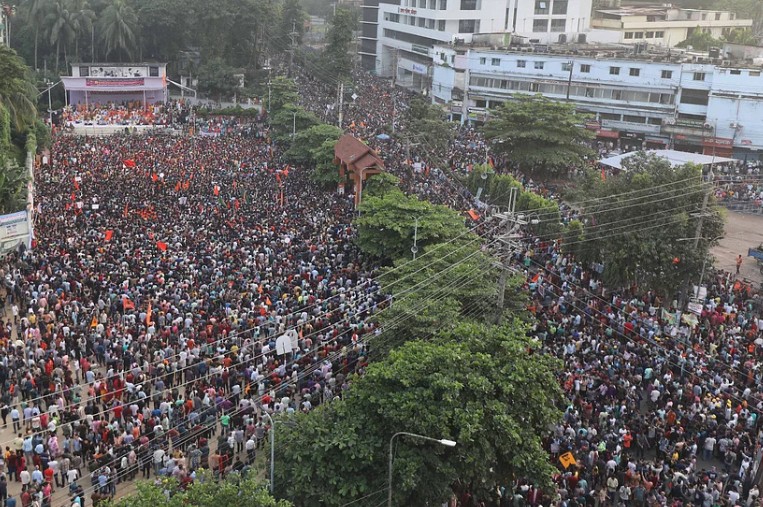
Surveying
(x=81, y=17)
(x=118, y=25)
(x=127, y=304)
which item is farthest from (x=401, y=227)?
(x=81, y=17)

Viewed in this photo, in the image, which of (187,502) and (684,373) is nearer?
(187,502)

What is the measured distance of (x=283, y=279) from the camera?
26.0m

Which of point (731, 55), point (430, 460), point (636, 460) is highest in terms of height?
point (731, 55)

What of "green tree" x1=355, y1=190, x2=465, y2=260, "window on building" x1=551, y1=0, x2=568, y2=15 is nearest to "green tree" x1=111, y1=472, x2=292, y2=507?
"green tree" x1=355, y1=190, x2=465, y2=260

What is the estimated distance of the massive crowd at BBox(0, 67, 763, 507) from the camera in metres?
17.2

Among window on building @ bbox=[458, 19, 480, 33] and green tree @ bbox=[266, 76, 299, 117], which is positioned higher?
window on building @ bbox=[458, 19, 480, 33]

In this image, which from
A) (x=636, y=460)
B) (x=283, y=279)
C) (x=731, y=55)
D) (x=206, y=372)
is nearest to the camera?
(x=636, y=460)

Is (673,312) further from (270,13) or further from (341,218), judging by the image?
(270,13)

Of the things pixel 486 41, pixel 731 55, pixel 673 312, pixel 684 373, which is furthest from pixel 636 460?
pixel 486 41

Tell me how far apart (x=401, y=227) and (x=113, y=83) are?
38581 mm

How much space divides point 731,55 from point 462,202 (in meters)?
29.7

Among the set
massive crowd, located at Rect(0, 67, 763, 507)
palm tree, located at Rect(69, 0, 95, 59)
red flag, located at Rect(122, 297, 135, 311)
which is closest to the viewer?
massive crowd, located at Rect(0, 67, 763, 507)

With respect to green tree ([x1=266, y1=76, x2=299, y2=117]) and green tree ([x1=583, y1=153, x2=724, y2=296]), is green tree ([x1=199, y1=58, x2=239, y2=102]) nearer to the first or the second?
green tree ([x1=266, y1=76, x2=299, y2=117])

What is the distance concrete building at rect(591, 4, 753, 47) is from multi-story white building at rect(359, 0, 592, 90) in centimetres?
344
